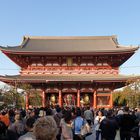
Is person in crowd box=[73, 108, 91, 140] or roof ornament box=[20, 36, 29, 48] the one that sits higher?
roof ornament box=[20, 36, 29, 48]

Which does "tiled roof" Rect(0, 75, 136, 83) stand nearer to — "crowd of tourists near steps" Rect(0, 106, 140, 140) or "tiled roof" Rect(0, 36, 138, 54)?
"tiled roof" Rect(0, 36, 138, 54)

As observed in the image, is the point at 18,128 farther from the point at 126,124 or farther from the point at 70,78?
the point at 70,78

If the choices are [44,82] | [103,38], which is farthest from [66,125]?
[103,38]

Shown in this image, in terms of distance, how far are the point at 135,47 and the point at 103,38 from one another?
29.1 feet

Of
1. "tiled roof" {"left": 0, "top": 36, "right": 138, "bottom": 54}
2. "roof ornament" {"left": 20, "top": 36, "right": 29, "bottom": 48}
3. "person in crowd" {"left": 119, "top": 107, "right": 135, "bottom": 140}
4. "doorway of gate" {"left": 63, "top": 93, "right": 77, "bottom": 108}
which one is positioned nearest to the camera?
"person in crowd" {"left": 119, "top": 107, "right": 135, "bottom": 140}

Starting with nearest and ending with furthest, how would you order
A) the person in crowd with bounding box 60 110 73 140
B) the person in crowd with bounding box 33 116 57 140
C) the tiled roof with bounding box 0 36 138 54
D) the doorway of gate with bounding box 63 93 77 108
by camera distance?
the person in crowd with bounding box 33 116 57 140, the person in crowd with bounding box 60 110 73 140, the tiled roof with bounding box 0 36 138 54, the doorway of gate with bounding box 63 93 77 108

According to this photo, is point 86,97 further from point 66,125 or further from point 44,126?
point 44,126

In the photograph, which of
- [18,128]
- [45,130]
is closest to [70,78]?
[18,128]

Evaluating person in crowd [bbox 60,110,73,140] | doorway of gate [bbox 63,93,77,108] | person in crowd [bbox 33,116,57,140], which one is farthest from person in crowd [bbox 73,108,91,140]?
doorway of gate [bbox 63,93,77,108]

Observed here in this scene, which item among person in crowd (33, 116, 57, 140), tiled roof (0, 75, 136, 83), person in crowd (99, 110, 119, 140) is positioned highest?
tiled roof (0, 75, 136, 83)

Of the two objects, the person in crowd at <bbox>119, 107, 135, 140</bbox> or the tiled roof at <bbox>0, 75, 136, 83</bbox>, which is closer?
the person in crowd at <bbox>119, 107, 135, 140</bbox>

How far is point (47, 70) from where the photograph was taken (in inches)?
1662

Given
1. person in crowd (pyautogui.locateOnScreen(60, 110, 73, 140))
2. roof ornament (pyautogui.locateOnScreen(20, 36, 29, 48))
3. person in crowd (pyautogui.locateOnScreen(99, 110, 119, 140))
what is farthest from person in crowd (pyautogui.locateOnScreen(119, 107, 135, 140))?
roof ornament (pyautogui.locateOnScreen(20, 36, 29, 48))

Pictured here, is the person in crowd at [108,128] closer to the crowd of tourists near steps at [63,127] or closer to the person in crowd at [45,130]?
the crowd of tourists near steps at [63,127]
